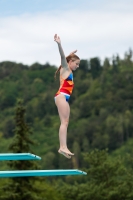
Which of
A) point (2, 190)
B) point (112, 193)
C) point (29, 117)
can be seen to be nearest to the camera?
point (2, 190)

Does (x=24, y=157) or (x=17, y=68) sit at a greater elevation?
(x=17, y=68)

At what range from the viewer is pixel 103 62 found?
165 m

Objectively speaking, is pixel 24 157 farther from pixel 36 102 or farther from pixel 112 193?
pixel 36 102

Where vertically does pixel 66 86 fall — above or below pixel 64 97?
above

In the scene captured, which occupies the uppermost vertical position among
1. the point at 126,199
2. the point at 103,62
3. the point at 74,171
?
the point at 103,62

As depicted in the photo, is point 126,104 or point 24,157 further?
point 126,104

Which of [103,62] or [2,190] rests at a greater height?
[103,62]

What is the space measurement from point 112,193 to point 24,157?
33.4m

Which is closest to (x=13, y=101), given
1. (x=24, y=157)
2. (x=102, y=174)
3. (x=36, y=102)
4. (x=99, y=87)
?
(x=36, y=102)

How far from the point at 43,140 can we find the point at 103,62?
33.0 m

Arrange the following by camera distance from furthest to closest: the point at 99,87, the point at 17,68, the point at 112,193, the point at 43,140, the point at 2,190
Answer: the point at 17,68 < the point at 99,87 < the point at 43,140 < the point at 112,193 < the point at 2,190

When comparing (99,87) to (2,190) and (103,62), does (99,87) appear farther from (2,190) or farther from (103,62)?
(2,190)

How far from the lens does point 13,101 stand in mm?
155625

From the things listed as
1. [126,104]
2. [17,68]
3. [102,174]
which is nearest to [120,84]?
[126,104]
